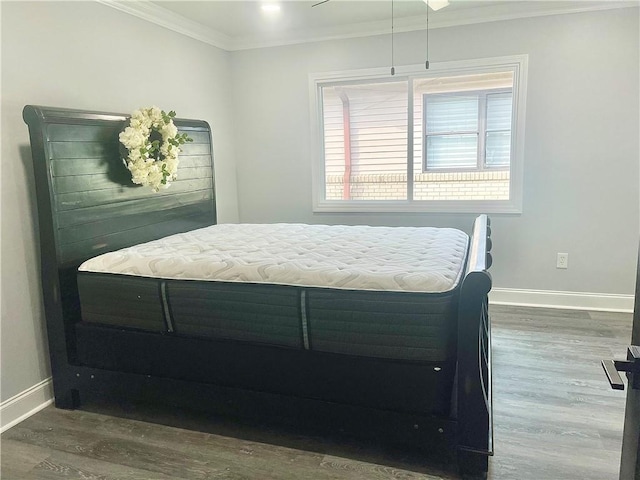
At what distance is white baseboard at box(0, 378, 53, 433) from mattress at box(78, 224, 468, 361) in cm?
50

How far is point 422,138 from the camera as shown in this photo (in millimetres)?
4277

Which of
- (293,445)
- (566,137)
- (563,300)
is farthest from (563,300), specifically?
(293,445)

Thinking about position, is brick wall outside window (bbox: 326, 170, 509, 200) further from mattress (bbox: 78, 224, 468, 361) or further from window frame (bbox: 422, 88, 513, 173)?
mattress (bbox: 78, 224, 468, 361)

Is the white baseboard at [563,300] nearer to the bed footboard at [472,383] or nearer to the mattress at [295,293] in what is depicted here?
the mattress at [295,293]

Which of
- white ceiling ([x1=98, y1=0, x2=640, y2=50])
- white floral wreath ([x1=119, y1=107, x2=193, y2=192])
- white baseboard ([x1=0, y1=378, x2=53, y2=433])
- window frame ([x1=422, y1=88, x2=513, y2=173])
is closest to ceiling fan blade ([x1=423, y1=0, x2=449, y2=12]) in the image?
white ceiling ([x1=98, y1=0, x2=640, y2=50])

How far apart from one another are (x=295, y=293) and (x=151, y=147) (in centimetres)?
145

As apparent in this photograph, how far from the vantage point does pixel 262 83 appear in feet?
15.0

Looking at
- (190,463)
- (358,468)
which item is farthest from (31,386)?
(358,468)

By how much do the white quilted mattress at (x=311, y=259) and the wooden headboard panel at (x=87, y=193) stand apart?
143 mm

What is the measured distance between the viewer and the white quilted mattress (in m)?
2.04

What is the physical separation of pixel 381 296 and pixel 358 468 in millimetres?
741

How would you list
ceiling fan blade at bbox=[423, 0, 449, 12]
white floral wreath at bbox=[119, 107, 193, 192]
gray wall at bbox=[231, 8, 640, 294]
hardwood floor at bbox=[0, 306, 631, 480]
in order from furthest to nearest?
gray wall at bbox=[231, 8, 640, 294]
ceiling fan blade at bbox=[423, 0, 449, 12]
white floral wreath at bbox=[119, 107, 193, 192]
hardwood floor at bbox=[0, 306, 631, 480]

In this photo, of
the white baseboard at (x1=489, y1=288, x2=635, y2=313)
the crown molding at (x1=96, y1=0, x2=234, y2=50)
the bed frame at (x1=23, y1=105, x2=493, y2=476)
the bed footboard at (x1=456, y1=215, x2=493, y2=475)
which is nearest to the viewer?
the bed footboard at (x1=456, y1=215, x2=493, y2=475)

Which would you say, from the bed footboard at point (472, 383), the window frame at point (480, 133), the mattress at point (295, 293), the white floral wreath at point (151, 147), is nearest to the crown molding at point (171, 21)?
the white floral wreath at point (151, 147)
